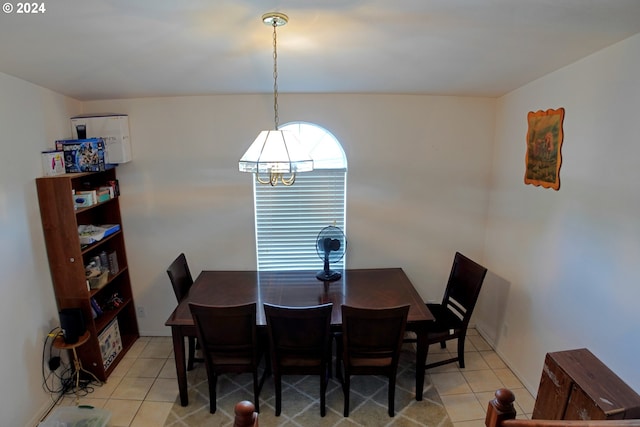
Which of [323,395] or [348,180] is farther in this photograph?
[348,180]

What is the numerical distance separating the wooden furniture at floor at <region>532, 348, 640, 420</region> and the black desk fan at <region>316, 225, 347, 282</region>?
1666 mm

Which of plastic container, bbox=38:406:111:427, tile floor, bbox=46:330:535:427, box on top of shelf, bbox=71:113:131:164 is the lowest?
tile floor, bbox=46:330:535:427

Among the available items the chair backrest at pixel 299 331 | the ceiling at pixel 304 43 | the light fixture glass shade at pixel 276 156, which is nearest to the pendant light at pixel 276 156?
the light fixture glass shade at pixel 276 156

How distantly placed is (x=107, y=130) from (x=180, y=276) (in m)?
1.41

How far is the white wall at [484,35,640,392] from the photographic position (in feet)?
6.06

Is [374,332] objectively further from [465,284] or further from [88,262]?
[88,262]

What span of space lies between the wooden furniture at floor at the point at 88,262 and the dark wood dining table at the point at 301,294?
785 mm

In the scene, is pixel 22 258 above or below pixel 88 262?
above

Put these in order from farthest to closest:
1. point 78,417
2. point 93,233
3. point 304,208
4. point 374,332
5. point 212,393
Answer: point 304,208 < point 93,233 < point 212,393 < point 78,417 < point 374,332

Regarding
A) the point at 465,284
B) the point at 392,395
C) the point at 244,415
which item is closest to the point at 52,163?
the point at 244,415

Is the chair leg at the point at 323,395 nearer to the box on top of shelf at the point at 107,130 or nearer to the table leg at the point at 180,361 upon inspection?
the table leg at the point at 180,361

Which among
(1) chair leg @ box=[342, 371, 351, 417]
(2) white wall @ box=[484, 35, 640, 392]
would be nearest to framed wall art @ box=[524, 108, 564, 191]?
(2) white wall @ box=[484, 35, 640, 392]

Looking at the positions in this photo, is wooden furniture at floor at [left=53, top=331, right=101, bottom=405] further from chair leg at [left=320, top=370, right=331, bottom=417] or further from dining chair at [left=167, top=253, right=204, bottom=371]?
chair leg at [left=320, top=370, right=331, bottom=417]

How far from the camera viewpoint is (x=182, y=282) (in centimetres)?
295
